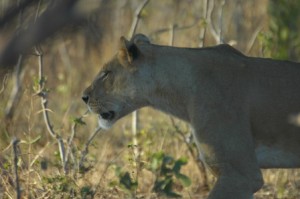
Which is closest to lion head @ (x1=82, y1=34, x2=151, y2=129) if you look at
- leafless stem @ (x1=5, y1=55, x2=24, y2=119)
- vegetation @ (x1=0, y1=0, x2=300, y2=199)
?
vegetation @ (x1=0, y1=0, x2=300, y2=199)

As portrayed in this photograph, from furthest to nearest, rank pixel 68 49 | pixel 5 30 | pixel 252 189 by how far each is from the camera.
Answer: pixel 68 49
pixel 252 189
pixel 5 30

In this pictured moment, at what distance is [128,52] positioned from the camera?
203 inches

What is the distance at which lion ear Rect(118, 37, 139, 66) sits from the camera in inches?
203

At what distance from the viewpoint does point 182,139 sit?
6977 mm

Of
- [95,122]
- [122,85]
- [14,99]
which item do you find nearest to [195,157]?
[122,85]

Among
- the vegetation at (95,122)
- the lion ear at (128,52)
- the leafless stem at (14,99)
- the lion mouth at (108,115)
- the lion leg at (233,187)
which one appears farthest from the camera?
the leafless stem at (14,99)

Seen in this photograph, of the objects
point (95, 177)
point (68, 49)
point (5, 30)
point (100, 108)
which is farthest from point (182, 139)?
point (68, 49)

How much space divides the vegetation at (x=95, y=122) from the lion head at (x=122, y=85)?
0.79 feet

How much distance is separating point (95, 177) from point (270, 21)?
4.45 metres

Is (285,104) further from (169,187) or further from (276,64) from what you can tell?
(169,187)

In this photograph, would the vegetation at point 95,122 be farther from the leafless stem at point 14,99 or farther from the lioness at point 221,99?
the lioness at point 221,99

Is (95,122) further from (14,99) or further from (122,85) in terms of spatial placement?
(122,85)

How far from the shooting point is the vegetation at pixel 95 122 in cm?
491

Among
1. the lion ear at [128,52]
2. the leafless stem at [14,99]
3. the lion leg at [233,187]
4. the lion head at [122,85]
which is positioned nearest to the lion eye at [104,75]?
the lion head at [122,85]
